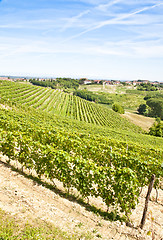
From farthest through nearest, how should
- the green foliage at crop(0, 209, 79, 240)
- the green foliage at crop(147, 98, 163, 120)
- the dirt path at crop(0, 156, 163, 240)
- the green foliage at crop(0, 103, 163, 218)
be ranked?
the green foliage at crop(147, 98, 163, 120) → the green foliage at crop(0, 103, 163, 218) → the dirt path at crop(0, 156, 163, 240) → the green foliage at crop(0, 209, 79, 240)

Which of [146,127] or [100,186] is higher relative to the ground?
[100,186]

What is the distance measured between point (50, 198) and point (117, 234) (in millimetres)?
2826

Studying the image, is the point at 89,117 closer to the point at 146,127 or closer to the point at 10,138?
the point at 146,127

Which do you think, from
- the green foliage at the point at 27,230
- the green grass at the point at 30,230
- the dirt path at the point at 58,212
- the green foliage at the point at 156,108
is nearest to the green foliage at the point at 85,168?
the dirt path at the point at 58,212

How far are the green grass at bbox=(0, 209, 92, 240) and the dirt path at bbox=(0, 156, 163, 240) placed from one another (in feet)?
0.60

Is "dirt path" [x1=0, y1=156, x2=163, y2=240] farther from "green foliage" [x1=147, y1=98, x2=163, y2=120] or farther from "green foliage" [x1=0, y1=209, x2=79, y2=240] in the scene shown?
"green foliage" [x1=147, y1=98, x2=163, y2=120]

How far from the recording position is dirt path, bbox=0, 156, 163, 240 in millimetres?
5438

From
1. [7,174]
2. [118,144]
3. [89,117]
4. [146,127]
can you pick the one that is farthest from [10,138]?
[146,127]

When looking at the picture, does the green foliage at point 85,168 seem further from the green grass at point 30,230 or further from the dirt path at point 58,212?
the green grass at point 30,230

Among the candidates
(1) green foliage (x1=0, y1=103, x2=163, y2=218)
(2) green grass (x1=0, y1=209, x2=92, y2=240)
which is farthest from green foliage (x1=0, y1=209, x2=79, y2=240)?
(1) green foliage (x1=0, y1=103, x2=163, y2=218)

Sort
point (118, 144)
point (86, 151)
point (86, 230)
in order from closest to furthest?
point (86, 230), point (86, 151), point (118, 144)

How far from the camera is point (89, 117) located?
204 ft

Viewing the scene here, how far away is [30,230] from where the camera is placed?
15.6 feet

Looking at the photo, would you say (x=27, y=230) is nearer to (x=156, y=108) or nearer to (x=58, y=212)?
(x=58, y=212)
